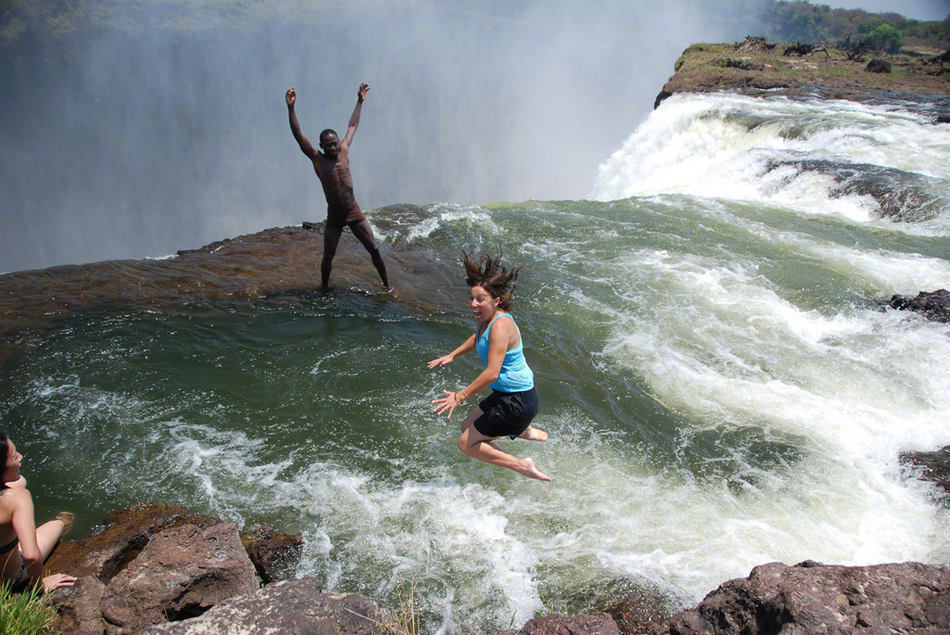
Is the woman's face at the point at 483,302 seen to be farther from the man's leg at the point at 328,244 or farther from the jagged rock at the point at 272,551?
the man's leg at the point at 328,244

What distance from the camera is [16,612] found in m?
2.34

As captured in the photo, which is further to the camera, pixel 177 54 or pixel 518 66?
pixel 518 66

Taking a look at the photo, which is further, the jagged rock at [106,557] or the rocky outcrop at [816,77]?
the rocky outcrop at [816,77]

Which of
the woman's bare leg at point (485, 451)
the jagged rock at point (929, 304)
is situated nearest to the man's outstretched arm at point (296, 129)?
the woman's bare leg at point (485, 451)

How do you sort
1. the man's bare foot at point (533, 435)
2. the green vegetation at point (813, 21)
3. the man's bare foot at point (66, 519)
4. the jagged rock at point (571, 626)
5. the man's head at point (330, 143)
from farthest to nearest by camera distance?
the green vegetation at point (813, 21)
the man's head at point (330, 143)
the man's bare foot at point (533, 435)
the man's bare foot at point (66, 519)
the jagged rock at point (571, 626)

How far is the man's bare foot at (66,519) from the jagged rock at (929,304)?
27.9 feet

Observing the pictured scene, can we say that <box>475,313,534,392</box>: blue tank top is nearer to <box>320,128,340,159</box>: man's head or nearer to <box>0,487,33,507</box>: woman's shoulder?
<box>0,487,33,507</box>: woman's shoulder

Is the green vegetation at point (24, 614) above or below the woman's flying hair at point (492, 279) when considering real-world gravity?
below

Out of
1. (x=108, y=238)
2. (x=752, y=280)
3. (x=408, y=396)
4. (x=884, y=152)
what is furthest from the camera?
(x=108, y=238)

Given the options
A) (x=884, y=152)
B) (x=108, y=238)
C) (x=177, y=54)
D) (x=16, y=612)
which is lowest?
(x=108, y=238)

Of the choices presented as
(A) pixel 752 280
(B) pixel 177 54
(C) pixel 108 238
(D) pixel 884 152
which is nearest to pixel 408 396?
(A) pixel 752 280

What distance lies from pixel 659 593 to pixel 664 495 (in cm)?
99

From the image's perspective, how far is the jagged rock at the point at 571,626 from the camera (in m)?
2.37

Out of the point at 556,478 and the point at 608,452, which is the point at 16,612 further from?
the point at 608,452
